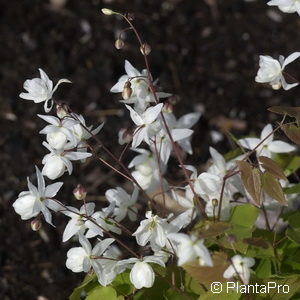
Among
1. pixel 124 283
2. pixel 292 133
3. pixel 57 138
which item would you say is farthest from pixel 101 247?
pixel 292 133

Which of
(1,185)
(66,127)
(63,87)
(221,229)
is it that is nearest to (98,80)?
(63,87)

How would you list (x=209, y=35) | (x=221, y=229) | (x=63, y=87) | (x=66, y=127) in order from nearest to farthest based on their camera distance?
(x=221, y=229) < (x=66, y=127) < (x=63, y=87) < (x=209, y=35)

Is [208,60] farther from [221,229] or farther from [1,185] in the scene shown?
[221,229]

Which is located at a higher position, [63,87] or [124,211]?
[124,211]

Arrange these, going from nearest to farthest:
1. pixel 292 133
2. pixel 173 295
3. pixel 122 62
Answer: pixel 292 133, pixel 173 295, pixel 122 62

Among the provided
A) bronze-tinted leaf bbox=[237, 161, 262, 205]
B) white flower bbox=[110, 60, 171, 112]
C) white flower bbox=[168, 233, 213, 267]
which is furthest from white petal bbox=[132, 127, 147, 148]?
white flower bbox=[168, 233, 213, 267]

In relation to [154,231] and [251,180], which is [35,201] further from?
[251,180]
